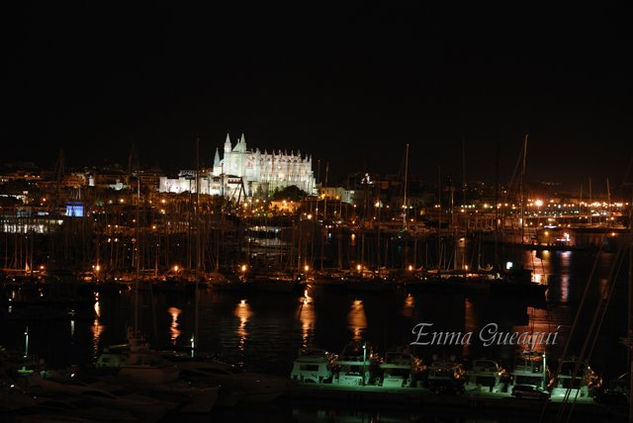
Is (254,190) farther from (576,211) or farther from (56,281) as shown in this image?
(56,281)

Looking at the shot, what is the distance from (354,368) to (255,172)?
6665 cm

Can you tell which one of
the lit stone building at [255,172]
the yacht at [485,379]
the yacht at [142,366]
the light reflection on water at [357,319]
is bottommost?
the light reflection on water at [357,319]

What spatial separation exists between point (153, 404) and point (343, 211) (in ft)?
206

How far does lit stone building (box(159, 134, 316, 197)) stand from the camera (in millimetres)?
75312

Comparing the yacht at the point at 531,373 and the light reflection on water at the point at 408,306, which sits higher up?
the yacht at the point at 531,373

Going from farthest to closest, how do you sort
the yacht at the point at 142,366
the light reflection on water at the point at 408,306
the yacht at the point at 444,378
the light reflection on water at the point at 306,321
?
the light reflection on water at the point at 408,306
the light reflection on water at the point at 306,321
the yacht at the point at 444,378
the yacht at the point at 142,366

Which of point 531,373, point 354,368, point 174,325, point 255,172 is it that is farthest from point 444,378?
point 255,172

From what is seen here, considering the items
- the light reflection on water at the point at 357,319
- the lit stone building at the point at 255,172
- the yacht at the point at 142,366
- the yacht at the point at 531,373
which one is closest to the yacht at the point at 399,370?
the yacht at the point at 531,373

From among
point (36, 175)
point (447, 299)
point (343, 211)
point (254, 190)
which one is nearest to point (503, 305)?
point (447, 299)

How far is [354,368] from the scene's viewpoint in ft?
35.4

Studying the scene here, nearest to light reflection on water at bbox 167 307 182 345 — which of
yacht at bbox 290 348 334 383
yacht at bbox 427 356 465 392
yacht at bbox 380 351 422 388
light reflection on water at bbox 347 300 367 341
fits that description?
light reflection on water at bbox 347 300 367 341

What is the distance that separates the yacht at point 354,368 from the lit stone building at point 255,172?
205 ft

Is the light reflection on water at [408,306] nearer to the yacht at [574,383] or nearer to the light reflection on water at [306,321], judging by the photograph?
the light reflection on water at [306,321]

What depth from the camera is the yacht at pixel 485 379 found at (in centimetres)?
1027
